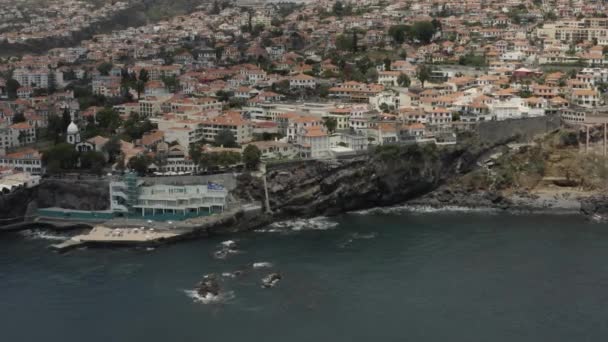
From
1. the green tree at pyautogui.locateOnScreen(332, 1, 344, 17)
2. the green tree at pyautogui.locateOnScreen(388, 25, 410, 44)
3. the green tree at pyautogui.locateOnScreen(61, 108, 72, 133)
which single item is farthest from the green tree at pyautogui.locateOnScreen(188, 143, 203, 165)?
the green tree at pyautogui.locateOnScreen(332, 1, 344, 17)

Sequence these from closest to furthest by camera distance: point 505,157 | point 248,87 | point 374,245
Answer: point 374,245 < point 505,157 < point 248,87

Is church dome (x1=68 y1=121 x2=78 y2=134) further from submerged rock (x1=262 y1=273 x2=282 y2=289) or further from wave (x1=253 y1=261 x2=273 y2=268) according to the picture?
submerged rock (x1=262 y1=273 x2=282 y2=289)

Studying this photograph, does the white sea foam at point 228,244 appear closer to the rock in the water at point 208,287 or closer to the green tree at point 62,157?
the rock in the water at point 208,287

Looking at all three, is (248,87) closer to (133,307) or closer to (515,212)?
(515,212)

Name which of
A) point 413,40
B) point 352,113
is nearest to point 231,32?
→ point 413,40

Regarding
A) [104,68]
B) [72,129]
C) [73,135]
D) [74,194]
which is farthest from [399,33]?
[74,194]
